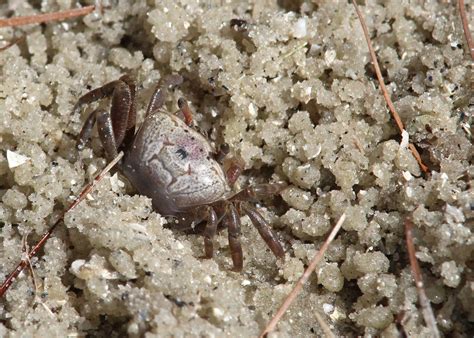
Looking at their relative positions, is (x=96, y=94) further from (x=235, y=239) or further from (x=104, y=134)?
(x=235, y=239)

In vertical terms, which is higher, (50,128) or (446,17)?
(446,17)

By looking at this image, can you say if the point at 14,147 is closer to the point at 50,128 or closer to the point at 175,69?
the point at 50,128

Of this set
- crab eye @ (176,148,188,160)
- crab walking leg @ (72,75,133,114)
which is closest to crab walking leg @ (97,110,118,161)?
crab walking leg @ (72,75,133,114)

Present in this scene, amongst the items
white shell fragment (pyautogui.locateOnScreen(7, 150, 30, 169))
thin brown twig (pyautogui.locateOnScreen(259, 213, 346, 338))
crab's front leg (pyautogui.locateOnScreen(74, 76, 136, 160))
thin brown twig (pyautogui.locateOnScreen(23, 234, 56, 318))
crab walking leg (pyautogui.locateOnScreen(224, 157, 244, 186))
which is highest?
crab's front leg (pyautogui.locateOnScreen(74, 76, 136, 160))

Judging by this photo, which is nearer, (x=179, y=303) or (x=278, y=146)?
(x=179, y=303)

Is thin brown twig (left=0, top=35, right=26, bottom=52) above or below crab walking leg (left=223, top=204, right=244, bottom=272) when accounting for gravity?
above

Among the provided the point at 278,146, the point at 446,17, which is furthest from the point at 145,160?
the point at 446,17

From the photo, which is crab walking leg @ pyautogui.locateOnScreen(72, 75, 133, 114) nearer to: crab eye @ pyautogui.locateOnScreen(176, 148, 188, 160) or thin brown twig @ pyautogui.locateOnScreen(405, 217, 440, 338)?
crab eye @ pyautogui.locateOnScreen(176, 148, 188, 160)
